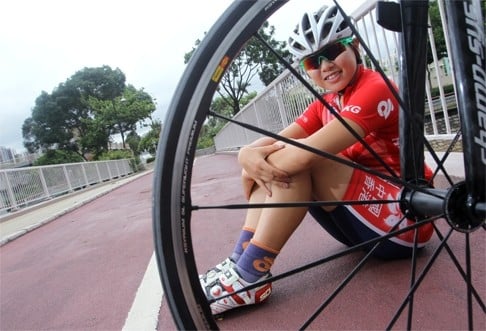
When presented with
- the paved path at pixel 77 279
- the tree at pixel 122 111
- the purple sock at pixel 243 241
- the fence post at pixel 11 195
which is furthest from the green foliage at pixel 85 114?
the purple sock at pixel 243 241

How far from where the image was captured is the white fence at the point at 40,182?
1029 cm

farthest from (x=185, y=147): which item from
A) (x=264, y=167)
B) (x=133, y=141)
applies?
(x=133, y=141)

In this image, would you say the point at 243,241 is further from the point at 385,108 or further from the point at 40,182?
the point at 40,182

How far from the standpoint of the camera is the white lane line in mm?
1726

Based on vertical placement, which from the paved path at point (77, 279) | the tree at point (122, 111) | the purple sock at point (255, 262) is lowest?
the paved path at point (77, 279)

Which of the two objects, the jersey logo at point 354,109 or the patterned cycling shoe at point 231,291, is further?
the patterned cycling shoe at point 231,291

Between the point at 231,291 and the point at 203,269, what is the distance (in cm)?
96

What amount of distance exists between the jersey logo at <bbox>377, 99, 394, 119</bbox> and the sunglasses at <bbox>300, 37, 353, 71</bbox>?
246 millimetres

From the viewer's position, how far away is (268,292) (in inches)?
63.0

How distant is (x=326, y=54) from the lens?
1.40 metres

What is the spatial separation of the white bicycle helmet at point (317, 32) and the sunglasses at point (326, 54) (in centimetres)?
2

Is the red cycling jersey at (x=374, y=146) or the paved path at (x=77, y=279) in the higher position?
the red cycling jersey at (x=374, y=146)

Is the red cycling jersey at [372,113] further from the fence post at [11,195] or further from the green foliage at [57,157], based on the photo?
the green foliage at [57,157]

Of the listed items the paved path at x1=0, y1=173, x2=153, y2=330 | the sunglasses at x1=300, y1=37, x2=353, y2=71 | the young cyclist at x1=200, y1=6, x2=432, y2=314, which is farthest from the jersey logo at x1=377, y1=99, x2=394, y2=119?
the paved path at x1=0, y1=173, x2=153, y2=330
